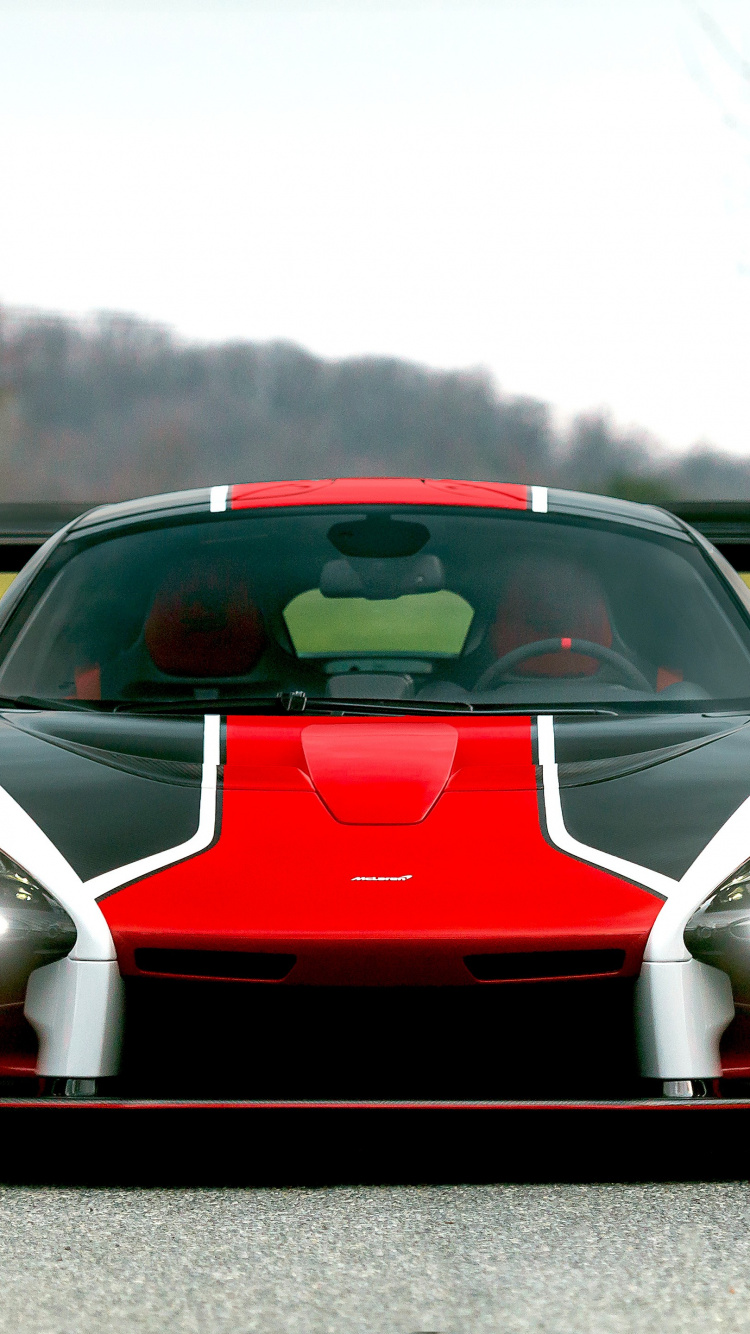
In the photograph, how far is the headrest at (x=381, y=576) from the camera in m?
4.25

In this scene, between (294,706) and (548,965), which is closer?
(548,965)

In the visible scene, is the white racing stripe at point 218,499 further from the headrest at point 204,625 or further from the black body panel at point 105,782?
the black body panel at point 105,782

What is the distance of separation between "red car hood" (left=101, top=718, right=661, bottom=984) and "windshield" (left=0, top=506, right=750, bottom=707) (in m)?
0.84

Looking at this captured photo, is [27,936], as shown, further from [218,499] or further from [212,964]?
[218,499]

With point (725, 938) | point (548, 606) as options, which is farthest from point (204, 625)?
point (725, 938)

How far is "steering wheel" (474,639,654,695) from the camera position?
13.1 ft

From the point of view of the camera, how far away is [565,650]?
4.05 m

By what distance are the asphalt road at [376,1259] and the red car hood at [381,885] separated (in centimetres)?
40

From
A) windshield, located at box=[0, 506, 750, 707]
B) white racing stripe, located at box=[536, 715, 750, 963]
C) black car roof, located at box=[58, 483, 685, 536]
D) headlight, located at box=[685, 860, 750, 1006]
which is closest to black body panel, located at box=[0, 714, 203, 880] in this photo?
windshield, located at box=[0, 506, 750, 707]

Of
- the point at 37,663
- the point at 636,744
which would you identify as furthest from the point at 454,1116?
the point at 37,663

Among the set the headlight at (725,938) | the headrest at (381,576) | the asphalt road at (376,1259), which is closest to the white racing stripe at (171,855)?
the asphalt road at (376,1259)

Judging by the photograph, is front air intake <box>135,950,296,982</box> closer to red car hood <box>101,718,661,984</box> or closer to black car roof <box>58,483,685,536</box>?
red car hood <box>101,718,661,984</box>

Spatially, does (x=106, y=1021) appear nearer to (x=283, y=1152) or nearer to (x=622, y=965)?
(x=283, y=1152)

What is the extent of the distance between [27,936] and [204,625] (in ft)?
4.27
